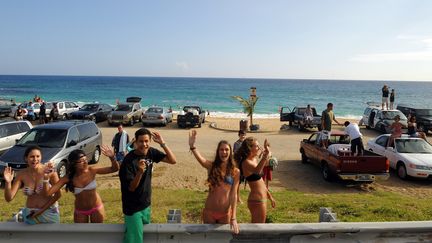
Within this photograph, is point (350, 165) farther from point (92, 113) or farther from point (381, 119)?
point (92, 113)

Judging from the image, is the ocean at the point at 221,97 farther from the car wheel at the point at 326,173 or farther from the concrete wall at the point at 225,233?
the concrete wall at the point at 225,233

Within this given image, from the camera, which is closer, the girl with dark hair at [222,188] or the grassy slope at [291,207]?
the girl with dark hair at [222,188]

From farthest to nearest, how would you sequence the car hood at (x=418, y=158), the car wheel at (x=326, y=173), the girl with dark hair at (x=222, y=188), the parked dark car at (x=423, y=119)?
the parked dark car at (x=423, y=119), the car hood at (x=418, y=158), the car wheel at (x=326, y=173), the girl with dark hair at (x=222, y=188)

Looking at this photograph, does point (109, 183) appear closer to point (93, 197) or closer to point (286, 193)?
point (286, 193)

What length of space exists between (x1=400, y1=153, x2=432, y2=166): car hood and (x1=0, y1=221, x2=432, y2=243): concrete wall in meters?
8.69

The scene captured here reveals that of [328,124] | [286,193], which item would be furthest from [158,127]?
[286,193]

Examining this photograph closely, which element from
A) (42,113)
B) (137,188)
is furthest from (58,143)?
(42,113)

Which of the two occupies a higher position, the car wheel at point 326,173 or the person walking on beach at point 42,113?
the person walking on beach at point 42,113

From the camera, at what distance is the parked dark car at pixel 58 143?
10367mm

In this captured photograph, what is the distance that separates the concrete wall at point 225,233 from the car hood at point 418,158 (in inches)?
342

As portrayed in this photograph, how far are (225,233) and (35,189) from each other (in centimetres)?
233

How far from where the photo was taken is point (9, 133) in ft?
46.1

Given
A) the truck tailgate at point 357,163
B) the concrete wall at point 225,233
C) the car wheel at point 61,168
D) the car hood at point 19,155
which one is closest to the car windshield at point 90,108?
the car hood at point 19,155

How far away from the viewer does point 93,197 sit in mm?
4352
